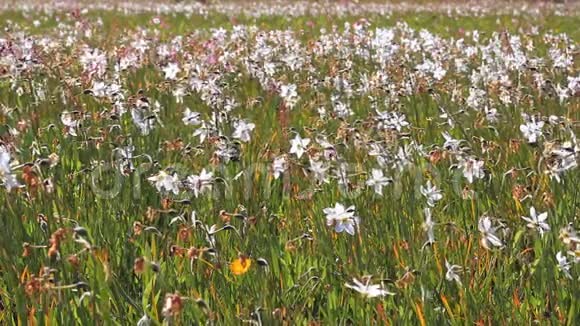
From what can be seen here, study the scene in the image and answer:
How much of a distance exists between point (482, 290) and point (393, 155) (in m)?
0.88

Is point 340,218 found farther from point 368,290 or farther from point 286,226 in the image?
point 286,226

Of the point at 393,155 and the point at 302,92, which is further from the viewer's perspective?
the point at 302,92

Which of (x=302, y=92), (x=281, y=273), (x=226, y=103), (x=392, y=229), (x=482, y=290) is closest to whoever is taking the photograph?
(x=482, y=290)

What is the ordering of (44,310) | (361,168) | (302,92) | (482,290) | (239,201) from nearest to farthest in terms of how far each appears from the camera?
1. (44,310)
2. (482,290)
3. (239,201)
4. (361,168)
5. (302,92)

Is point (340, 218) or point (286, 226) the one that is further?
point (286, 226)

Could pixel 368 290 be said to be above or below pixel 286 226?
above

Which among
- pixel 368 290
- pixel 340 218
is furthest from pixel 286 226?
pixel 368 290

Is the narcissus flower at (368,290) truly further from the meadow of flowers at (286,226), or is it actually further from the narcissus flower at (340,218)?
the narcissus flower at (340,218)

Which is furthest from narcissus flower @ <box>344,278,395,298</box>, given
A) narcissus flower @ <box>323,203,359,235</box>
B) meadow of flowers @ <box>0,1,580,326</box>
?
narcissus flower @ <box>323,203,359,235</box>

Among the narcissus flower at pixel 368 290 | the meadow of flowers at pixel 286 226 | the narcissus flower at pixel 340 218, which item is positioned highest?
the narcissus flower at pixel 340 218

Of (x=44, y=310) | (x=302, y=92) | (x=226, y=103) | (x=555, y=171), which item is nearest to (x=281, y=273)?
(x=44, y=310)

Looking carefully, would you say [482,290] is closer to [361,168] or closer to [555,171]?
[555,171]

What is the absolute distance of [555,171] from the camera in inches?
121

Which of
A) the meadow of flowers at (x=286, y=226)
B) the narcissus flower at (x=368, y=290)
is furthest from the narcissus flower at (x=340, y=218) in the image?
the narcissus flower at (x=368, y=290)
